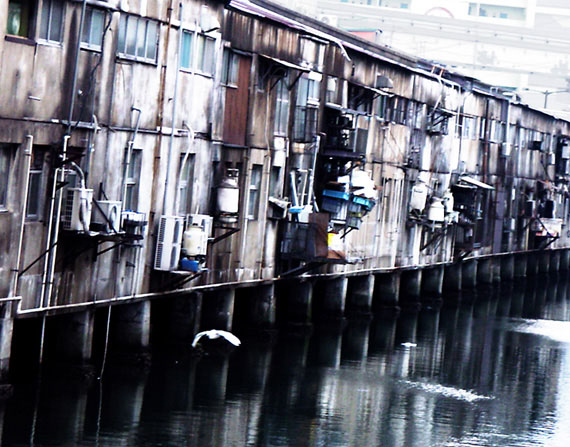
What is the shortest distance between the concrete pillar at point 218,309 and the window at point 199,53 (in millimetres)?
6960

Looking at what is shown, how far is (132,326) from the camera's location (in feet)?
106

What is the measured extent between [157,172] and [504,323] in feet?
87.0

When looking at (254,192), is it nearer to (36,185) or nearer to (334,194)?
(334,194)

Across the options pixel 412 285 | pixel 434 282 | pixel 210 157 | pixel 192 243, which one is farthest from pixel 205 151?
pixel 434 282

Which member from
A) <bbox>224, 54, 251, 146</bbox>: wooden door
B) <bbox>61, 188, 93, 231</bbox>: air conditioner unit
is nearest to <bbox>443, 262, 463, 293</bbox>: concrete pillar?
<bbox>224, 54, 251, 146</bbox>: wooden door

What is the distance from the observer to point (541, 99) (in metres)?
134

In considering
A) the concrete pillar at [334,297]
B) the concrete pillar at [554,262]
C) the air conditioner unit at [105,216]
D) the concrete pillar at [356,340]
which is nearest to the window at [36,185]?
the air conditioner unit at [105,216]

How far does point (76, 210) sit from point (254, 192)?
11813 millimetres

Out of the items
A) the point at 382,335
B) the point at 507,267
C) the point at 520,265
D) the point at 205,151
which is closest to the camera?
the point at 205,151

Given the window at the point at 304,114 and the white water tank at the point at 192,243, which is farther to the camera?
the window at the point at 304,114

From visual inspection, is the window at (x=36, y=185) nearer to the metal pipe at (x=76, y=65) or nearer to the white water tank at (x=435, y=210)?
the metal pipe at (x=76, y=65)

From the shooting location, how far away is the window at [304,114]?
40594 millimetres

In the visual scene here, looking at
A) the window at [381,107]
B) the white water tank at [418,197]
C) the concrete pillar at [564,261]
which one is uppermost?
the window at [381,107]

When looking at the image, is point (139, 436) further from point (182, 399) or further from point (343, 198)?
point (343, 198)
